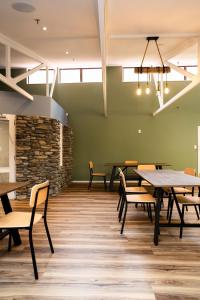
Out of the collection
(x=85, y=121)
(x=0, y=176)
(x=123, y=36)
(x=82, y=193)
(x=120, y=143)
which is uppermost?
(x=123, y=36)

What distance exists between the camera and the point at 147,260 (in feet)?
9.47

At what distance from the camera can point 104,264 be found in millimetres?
2781

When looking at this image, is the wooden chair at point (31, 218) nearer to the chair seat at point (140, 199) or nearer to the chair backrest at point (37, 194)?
the chair backrest at point (37, 194)

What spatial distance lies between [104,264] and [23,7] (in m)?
4.51

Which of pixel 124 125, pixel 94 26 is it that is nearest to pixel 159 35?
pixel 94 26

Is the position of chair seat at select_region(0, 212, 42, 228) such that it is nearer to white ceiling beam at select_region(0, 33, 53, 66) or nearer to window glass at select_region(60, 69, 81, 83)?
white ceiling beam at select_region(0, 33, 53, 66)

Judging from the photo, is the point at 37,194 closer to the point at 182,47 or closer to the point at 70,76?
the point at 182,47

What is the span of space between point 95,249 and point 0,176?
164 inches

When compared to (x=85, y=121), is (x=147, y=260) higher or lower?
lower

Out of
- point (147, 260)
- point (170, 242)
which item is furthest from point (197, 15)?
point (147, 260)

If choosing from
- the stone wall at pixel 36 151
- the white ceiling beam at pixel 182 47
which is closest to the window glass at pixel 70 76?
the stone wall at pixel 36 151

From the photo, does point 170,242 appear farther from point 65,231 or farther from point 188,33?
point 188,33

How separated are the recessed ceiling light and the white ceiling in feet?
0.21

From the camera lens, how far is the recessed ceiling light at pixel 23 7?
15.1 feet
